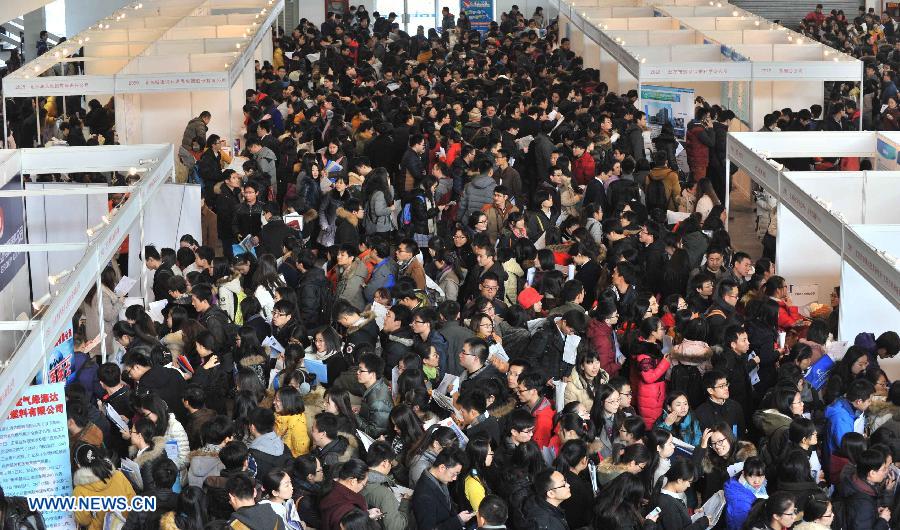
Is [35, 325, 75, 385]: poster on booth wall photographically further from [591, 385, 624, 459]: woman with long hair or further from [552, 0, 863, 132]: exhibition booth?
[552, 0, 863, 132]: exhibition booth

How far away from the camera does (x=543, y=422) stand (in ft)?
25.0

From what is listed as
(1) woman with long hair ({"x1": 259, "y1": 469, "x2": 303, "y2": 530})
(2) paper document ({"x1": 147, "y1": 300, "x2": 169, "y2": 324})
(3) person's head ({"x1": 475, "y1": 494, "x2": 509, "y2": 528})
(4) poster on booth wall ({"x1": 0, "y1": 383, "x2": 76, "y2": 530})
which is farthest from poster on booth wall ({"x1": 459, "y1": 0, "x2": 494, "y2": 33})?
(3) person's head ({"x1": 475, "y1": 494, "x2": 509, "y2": 528})

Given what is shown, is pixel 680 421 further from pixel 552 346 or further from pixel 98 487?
pixel 98 487

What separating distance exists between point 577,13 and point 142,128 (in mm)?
7837

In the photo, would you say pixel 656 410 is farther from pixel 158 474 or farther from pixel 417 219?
pixel 417 219

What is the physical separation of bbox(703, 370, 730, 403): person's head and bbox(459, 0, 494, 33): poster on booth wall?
23.1 metres

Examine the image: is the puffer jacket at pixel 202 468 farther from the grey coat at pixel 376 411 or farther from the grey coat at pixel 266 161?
the grey coat at pixel 266 161

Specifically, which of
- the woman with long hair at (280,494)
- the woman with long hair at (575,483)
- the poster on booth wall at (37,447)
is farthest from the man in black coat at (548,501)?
the poster on booth wall at (37,447)

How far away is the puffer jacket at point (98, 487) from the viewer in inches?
265

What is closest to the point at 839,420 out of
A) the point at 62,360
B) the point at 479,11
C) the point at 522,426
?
the point at 522,426

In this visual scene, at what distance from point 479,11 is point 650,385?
23.4 m

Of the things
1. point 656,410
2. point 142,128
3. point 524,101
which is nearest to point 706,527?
point 656,410

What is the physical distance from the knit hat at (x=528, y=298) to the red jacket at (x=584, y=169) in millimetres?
3853

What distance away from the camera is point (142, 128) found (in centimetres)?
1639
